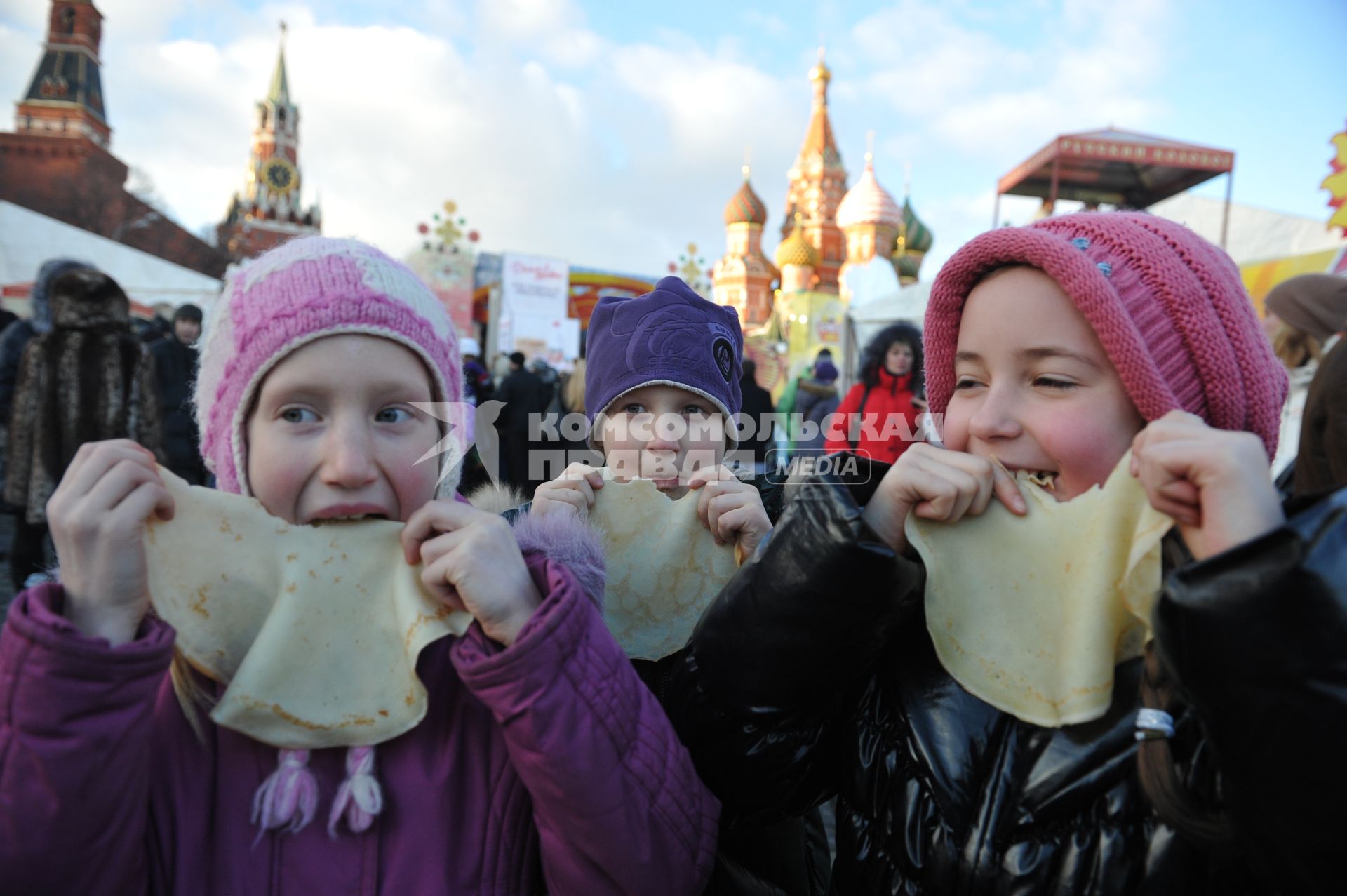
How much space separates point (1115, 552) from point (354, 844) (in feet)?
3.08

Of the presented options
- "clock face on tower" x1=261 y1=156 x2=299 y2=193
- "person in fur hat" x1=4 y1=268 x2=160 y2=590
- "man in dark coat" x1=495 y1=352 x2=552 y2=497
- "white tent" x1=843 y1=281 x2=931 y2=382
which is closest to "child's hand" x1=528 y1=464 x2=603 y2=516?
"person in fur hat" x1=4 y1=268 x2=160 y2=590

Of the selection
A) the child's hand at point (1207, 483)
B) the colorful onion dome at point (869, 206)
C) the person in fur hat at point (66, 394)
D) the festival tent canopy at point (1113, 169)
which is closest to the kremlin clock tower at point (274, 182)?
the colorful onion dome at point (869, 206)

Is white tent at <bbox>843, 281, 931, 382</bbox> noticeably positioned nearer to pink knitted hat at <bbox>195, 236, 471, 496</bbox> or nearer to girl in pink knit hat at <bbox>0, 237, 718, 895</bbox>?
pink knitted hat at <bbox>195, 236, 471, 496</bbox>

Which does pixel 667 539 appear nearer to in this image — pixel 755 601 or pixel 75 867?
pixel 755 601

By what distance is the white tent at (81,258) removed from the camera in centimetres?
1266

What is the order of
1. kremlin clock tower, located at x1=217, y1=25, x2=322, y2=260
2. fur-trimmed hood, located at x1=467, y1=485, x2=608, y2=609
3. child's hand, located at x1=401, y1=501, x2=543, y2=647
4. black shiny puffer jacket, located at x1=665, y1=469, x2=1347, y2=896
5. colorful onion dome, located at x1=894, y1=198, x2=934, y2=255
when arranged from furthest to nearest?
1. kremlin clock tower, located at x1=217, y1=25, x2=322, y2=260
2. colorful onion dome, located at x1=894, y1=198, x2=934, y2=255
3. fur-trimmed hood, located at x1=467, y1=485, x2=608, y2=609
4. child's hand, located at x1=401, y1=501, x2=543, y2=647
5. black shiny puffer jacket, located at x1=665, y1=469, x2=1347, y2=896

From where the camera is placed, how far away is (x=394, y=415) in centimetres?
105

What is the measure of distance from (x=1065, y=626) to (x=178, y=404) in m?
5.65

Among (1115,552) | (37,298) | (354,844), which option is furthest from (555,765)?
(37,298)

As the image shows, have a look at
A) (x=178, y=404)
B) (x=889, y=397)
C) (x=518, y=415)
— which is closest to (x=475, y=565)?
(x=889, y=397)

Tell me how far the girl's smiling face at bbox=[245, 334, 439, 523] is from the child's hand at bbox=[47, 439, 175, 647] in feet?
0.56

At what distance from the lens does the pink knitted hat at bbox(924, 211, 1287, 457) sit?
909 millimetres

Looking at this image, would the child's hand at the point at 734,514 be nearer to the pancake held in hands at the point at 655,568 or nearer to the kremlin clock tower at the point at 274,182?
the pancake held in hands at the point at 655,568

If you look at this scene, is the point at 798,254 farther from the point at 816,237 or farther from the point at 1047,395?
the point at 1047,395
